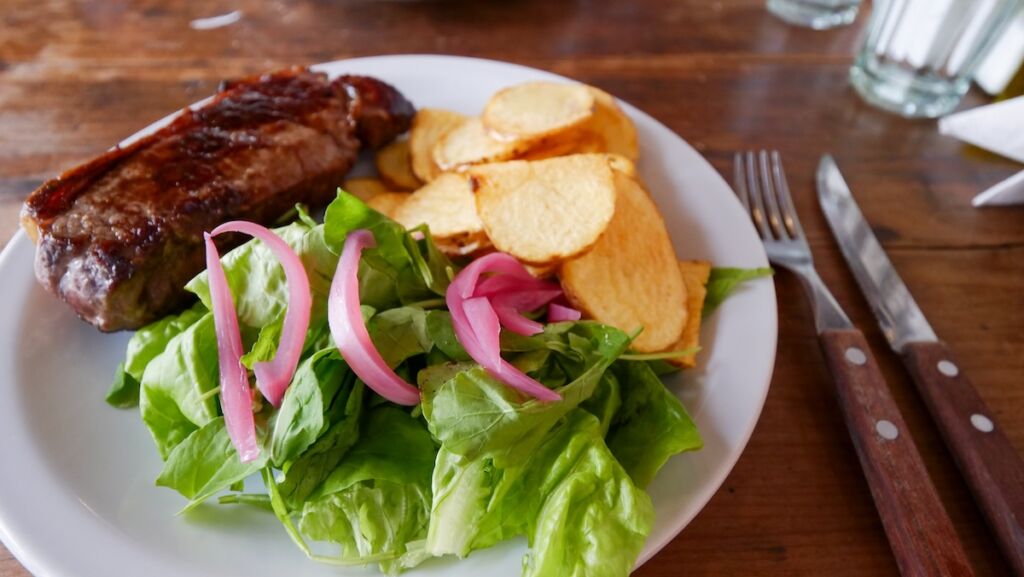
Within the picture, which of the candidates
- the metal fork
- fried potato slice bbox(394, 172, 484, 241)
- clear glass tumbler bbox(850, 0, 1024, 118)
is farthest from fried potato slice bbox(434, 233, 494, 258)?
clear glass tumbler bbox(850, 0, 1024, 118)

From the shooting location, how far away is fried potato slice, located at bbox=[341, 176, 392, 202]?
1687 mm

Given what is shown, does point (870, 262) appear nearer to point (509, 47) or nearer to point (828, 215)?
point (828, 215)

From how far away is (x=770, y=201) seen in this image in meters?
1.84

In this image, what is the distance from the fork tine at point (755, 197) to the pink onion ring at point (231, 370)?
1.25 metres

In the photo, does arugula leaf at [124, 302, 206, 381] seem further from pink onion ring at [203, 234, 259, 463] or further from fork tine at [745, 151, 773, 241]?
fork tine at [745, 151, 773, 241]

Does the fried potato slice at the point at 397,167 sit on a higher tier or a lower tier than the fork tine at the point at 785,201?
higher

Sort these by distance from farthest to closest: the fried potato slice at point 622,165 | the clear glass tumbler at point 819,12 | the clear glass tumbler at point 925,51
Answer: the clear glass tumbler at point 819,12
the clear glass tumbler at point 925,51
the fried potato slice at point 622,165

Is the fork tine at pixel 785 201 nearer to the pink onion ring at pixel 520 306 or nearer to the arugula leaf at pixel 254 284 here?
the pink onion ring at pixel 520 306

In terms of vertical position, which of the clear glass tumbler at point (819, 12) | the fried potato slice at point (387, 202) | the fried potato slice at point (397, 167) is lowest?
the clear glass tumbler at point (819, 12)

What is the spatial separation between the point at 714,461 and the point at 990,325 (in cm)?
98

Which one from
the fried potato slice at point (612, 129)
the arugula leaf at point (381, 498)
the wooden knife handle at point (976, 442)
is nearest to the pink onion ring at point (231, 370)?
the arugula leaf at point (381, 498)

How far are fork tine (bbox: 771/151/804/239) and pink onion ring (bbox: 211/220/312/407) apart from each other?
3.96 ft

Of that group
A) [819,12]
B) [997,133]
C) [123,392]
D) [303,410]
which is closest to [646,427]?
[303,410]

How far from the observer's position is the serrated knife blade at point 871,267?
1543mm
